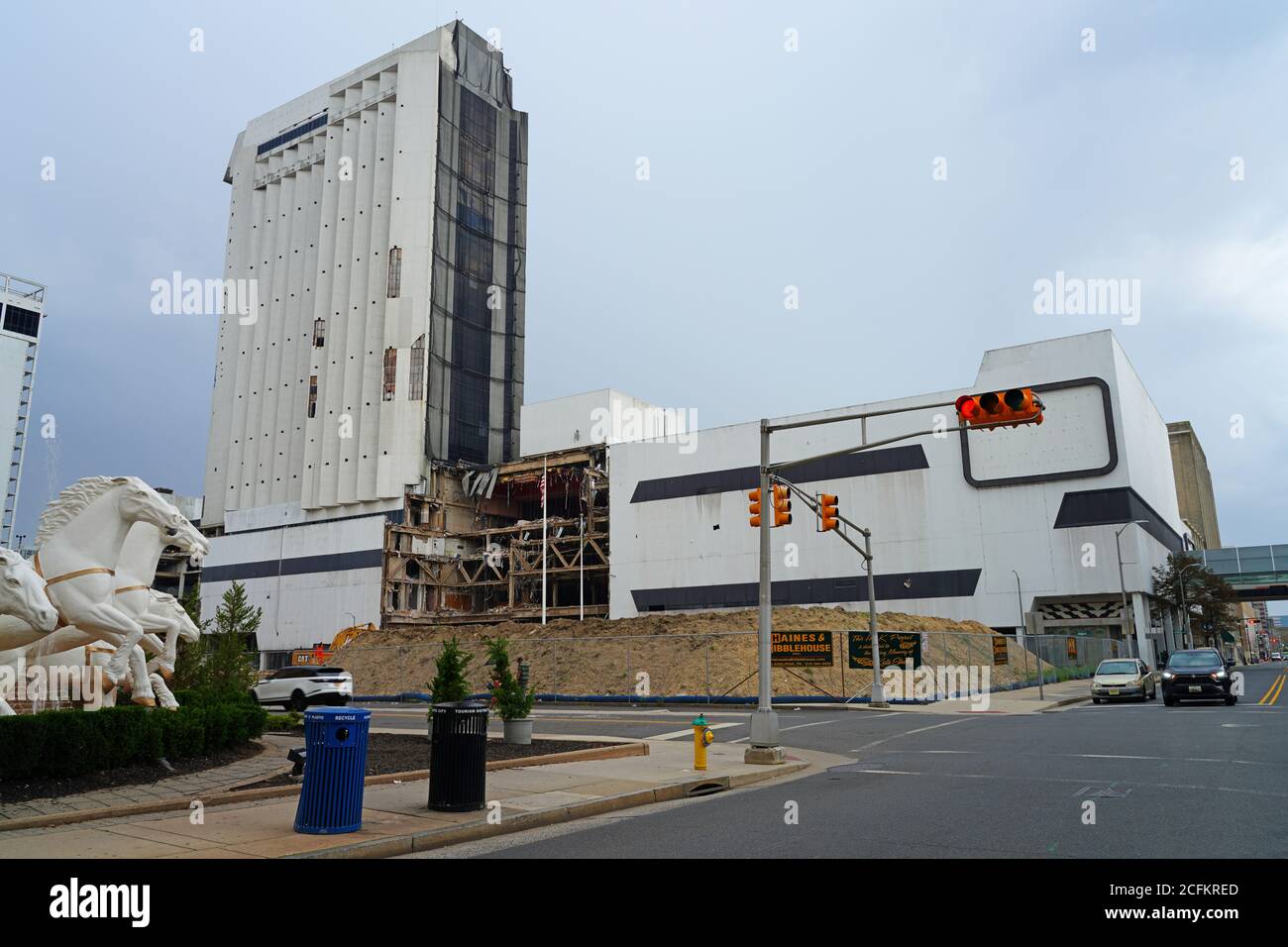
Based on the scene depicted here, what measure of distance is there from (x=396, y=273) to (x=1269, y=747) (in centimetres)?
6884

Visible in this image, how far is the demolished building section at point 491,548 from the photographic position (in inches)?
2778

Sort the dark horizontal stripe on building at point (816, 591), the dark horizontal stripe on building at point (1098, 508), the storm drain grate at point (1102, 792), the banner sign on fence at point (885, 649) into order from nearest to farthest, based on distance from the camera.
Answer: the storm drain grate at point (1102, 792) < the banner sign on fence at point (885, 649) < the dark horizontal stripe on building at point (1098, 508) < the dark horizontal stripe on building at point (816, 591)

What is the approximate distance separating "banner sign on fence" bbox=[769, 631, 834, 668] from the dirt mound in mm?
608

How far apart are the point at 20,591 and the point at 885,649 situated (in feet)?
97.1

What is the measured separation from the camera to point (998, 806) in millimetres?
10297

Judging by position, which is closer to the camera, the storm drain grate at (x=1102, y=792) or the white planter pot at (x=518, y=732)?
the storm drain grate at (x=1102, y=792)

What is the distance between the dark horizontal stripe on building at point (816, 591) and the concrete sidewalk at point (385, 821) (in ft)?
143

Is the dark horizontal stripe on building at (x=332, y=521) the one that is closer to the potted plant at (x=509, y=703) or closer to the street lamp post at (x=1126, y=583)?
the street lamp post at (x=1126, y=583)

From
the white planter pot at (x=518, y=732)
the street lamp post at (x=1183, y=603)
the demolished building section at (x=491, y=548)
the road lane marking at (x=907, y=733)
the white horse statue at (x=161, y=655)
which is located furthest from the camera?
the demolished building section at (x=491, y=548)

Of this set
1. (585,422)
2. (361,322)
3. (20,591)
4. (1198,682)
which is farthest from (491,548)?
(20,591)

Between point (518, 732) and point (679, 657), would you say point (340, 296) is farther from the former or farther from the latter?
point (518, 732)

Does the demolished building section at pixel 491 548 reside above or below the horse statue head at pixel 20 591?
above

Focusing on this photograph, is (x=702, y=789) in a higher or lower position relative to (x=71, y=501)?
lower

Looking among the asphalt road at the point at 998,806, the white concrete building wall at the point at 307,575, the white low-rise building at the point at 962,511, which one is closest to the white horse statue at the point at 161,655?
the asphalt road at the point at 998,806
